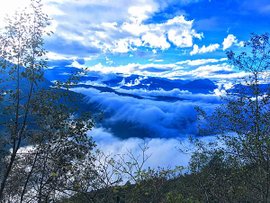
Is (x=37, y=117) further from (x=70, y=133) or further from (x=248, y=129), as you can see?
(x=248, y=129)

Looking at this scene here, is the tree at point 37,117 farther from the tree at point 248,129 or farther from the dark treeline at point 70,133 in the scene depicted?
the tree at point 248,129

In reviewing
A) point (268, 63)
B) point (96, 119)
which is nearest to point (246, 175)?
point (268, 63)

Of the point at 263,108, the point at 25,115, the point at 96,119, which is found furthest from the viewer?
the point at 96,119

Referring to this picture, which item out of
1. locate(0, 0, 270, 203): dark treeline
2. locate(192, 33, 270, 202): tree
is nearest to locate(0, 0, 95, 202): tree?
locate(0, 0, 270, 203): dark treeline

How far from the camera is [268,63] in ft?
52.6

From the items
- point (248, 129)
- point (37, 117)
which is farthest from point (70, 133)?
point (248, 129)

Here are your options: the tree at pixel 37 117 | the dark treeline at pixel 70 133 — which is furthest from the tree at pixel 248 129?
the tree at pixel 37 117

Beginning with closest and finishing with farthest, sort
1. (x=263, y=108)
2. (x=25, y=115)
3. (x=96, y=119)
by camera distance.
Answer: (x=25, y=115), (x=263, y=108), (x=96, y=119)

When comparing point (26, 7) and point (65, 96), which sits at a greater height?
point (26, 7)

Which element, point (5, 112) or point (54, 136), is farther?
point (54, 136)

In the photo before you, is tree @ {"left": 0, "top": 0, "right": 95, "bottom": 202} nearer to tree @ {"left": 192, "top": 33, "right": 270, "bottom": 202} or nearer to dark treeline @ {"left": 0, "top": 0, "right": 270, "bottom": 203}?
dark treeline @ {"left": 0, "top": 0, "right": 270, "bottom": 203}

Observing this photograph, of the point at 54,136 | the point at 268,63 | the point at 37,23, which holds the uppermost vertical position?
the point at 37,23

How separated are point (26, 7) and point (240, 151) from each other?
13.3m

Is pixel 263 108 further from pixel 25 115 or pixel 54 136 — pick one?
pixel 25 115
